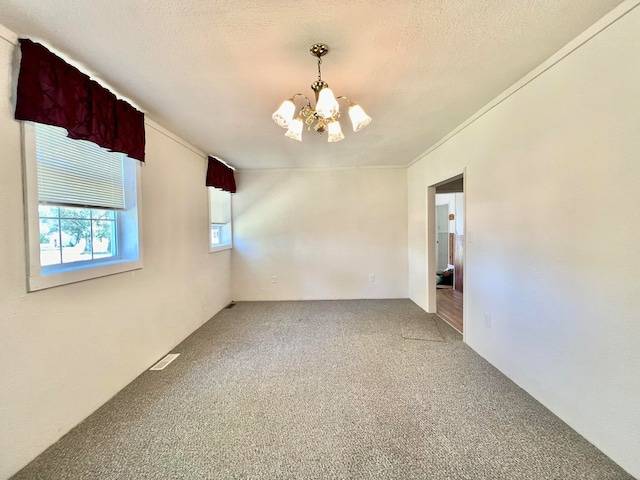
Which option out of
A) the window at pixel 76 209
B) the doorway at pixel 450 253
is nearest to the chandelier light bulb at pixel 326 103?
the window at pixel 76 209

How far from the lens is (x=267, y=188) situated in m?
4.45

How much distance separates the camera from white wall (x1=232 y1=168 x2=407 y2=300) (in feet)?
14.6

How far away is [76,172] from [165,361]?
1.83m

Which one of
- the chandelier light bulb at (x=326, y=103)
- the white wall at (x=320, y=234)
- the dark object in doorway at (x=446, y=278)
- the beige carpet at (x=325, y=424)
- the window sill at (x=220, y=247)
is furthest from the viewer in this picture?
the dark object in doorway at (x=446, y=278)

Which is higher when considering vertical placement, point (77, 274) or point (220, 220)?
point (220, 220)

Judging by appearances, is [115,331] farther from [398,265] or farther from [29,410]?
[398,265]

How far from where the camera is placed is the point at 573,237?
1513 millimetres

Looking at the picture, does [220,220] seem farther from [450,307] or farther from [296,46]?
[450,307]

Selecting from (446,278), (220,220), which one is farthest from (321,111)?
(446,278)

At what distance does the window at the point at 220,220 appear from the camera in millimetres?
3856

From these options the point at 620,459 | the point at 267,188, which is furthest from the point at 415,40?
the point at 267,188

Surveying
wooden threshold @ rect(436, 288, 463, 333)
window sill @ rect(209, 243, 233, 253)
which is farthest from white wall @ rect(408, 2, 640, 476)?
window sill @ rect(209, 243, 233, 253)

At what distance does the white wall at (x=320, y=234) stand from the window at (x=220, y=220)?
→ 141mm

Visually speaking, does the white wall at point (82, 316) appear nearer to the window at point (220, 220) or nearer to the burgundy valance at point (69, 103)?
the burgundy valance at point (69, 103)
